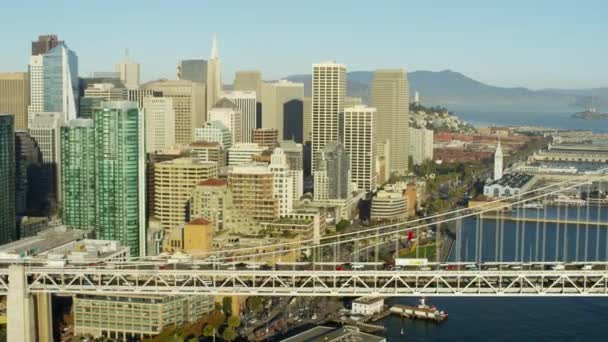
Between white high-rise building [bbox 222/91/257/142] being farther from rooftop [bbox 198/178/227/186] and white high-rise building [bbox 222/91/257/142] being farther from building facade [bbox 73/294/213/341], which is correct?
building facade [bbox 73/294/213/341]

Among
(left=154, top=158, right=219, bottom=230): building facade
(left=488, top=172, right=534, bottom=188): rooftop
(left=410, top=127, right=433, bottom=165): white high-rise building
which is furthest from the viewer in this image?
(left=410, top=127, right=433, bottom=165): white high-rise building

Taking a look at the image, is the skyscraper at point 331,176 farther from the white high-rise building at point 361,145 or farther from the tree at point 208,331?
the tree at point 208,331

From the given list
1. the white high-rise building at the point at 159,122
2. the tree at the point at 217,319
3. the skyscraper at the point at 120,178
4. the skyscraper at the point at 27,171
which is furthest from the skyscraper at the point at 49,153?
the tree at the point at 217,319

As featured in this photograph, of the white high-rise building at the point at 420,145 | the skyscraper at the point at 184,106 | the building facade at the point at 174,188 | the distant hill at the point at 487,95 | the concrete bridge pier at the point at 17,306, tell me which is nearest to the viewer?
the concrete bridge pier at the point at 17,306

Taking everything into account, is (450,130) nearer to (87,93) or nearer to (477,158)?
(477,158)

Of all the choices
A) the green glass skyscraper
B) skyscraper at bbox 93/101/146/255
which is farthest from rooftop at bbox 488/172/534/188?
the green glass skyscraper
